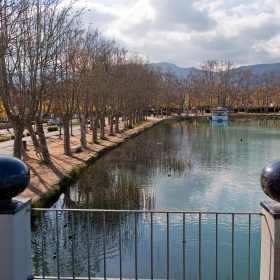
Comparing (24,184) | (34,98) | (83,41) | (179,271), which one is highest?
(83,41)

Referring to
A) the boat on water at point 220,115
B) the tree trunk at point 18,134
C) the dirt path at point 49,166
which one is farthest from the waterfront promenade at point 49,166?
the boat on water at point 220,115

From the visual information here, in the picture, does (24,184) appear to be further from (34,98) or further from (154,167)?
(154,167)

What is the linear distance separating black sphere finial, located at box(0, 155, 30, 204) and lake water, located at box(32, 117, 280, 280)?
549cm

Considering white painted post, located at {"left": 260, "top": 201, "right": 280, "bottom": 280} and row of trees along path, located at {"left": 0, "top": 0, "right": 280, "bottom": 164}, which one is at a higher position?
row of trees along path, located at {"left": 0, "top": 0, "right": 280, "bottom": 164}

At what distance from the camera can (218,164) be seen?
23797mm

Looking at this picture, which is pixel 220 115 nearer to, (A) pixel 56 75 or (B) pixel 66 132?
(B) pixel 66 132

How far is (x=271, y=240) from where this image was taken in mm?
4383

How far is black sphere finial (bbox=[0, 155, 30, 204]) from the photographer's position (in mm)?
4438

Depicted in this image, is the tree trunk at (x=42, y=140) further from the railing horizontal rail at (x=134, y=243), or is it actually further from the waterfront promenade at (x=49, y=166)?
the railing horizontal rail at (x=134, y=243)

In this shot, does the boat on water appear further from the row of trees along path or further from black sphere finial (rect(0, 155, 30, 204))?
black sphere finial (rect(0, 155, 30, 204))

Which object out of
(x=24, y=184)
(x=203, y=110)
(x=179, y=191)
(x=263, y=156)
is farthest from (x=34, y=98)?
(x=203, y=110)

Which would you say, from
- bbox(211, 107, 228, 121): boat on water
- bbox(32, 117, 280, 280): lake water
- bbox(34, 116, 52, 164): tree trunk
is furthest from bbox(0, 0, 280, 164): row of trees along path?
bbox(211, 107, 228, 121): boat on water

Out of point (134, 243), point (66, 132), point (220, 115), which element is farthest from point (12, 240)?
point (220, 115)

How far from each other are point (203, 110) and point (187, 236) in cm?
8993
